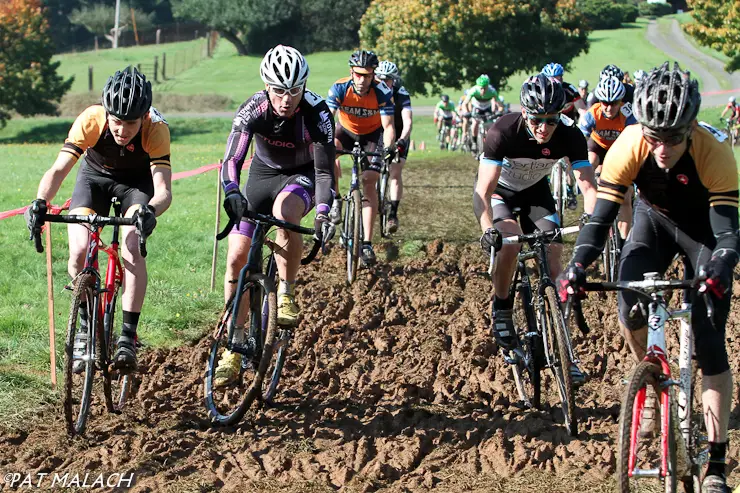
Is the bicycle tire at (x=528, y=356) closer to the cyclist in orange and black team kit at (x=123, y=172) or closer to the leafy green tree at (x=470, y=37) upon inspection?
the cyclist in orange and black team kit at (x=123, y=172)

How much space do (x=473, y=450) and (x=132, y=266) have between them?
2664 mm

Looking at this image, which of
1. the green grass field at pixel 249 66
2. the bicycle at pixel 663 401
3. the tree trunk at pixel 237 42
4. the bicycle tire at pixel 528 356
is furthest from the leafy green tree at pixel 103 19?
the bicycle at pixel 663 401

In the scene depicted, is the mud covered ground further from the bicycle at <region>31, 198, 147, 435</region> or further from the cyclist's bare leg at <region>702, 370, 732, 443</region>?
the cyclist's bare leg at <region>702, 370, 732, 443</region>

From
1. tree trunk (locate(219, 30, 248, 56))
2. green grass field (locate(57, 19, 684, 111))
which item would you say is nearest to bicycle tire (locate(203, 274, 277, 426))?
green grass field (locate(57, 19, 684, 111))

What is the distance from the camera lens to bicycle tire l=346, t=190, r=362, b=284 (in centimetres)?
1070

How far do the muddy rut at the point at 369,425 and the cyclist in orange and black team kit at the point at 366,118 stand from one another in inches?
83.1

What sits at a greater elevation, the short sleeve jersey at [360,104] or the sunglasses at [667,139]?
the sunglasses at [667,139]

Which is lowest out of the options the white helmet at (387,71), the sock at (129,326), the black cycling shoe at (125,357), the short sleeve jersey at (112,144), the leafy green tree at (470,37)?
the leafy green tree at (470,37)

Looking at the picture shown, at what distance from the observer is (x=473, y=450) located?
20.2 ft

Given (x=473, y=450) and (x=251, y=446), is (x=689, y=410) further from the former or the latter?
(x=251, y=446)

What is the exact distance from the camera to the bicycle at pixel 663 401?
4.53 meters

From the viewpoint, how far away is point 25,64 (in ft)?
164

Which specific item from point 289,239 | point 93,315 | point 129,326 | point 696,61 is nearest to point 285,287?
point 289,239

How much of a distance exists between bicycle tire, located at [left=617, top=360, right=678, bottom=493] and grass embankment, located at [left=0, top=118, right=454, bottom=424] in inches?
A: 164
